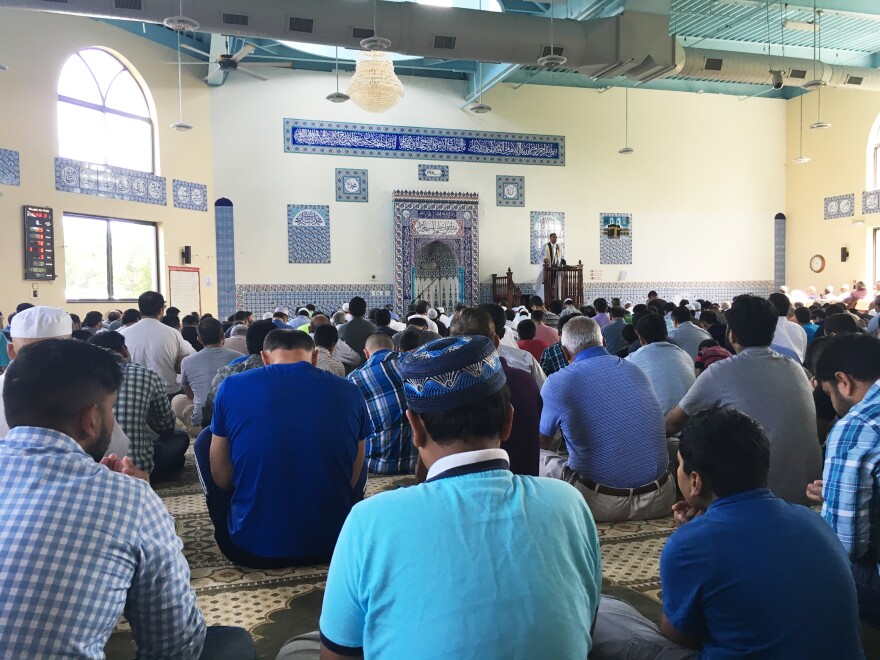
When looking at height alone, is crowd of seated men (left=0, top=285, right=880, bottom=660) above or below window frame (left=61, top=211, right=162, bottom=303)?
below

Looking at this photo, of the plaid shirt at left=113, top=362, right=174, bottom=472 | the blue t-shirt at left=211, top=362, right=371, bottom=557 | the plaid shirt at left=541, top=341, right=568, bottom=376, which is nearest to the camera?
the blue t-shirt at left=211, top=362, right=371, bottom=557

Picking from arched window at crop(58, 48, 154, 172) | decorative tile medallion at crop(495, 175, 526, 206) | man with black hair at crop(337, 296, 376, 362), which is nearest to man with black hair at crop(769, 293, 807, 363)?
man with black hair at crop(337, 296, 376, 362)

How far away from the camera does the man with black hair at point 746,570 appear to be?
1.16 metres

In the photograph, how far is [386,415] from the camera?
328 cm

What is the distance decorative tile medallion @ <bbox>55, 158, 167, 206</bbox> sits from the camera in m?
8.47

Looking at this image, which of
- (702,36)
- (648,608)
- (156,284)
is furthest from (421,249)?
(648,608)

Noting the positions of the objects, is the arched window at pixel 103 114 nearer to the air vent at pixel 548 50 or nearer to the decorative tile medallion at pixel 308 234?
the decorative tile medallion at pixel 308 234

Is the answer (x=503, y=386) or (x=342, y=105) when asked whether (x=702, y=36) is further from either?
(x=503, y=386)

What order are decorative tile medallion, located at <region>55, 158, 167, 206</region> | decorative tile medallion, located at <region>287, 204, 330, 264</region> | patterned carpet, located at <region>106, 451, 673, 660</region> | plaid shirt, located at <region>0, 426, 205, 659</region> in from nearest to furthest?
plaid shirt, located at <region>0, 426, 205, 659</region> < patterned carpet, located at <region>106, 451, 673, 660</region> < decorative tile medallion, located at <region>55, 158, 167, 206</region> < decorative tile medallion, located at <region>287, 204, 330, 264</region>

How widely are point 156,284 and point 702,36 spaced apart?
909cm

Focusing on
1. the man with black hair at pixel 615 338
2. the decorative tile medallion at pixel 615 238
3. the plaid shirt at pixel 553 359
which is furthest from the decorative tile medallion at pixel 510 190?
the plaid shirt at pixel 553 359

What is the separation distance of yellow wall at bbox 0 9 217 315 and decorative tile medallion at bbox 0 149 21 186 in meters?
0.06

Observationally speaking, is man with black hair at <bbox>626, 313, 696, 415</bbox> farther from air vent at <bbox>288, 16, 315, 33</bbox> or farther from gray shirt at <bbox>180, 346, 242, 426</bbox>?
air vent at <bbox>288, 16, 315, 33</bbox>

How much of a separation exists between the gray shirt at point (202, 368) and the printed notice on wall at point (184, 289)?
617 cm
